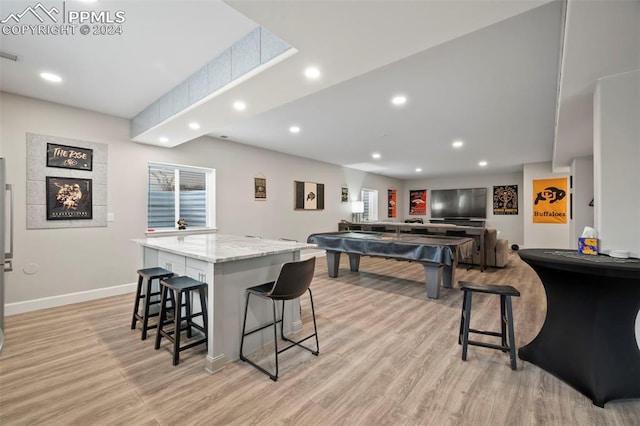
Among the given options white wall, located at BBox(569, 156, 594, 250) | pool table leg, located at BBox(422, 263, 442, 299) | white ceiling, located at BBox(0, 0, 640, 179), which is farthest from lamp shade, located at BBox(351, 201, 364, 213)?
white wall, located at BBox(569, 156, 594, 250)

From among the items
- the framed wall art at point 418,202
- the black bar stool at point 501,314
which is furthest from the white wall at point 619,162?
the framed wall art at point 418,202

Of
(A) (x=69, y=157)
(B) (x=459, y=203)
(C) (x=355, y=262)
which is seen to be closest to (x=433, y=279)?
(C) (x=355, y=262)

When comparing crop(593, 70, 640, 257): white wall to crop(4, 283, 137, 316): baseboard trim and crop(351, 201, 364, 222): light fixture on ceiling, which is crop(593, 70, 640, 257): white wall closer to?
crop(4, 283, 137, 316): baseboard trim

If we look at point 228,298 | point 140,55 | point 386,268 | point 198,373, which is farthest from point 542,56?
point 386,268

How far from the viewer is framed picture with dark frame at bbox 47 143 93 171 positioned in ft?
11.6

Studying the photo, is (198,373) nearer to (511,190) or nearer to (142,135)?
(142,135)

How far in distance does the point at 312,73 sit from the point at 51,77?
2.90 meters

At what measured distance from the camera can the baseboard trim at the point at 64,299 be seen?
3.31 meters

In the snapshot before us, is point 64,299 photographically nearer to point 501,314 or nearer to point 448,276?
point 501,314

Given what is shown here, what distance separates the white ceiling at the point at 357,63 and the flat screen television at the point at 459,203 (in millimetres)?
5416

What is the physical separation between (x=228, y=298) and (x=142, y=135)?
3.14 m

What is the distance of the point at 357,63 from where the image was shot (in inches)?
83.8

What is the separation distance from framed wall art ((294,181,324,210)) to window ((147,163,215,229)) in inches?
89.8

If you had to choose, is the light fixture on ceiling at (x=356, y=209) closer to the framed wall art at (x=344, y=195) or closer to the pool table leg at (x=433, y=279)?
the framed wall art at (x=344, y=195)
